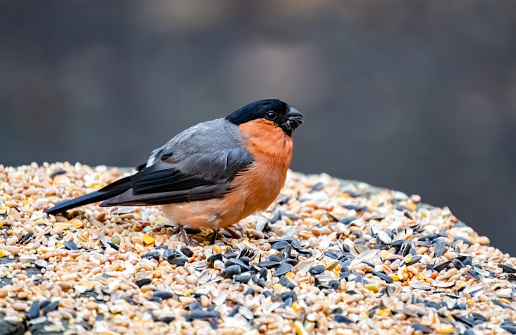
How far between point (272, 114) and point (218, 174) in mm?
448

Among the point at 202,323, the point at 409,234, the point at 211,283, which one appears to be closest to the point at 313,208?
the point at 409,234

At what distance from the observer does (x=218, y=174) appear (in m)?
3.41

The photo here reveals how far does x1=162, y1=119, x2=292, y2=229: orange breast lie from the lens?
3.37 m

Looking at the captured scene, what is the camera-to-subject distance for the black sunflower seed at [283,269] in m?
2.97

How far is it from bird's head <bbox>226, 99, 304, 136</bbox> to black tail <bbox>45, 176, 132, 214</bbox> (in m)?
0.72

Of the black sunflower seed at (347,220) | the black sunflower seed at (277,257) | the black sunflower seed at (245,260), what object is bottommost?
the black sunflower seed at (245,260)

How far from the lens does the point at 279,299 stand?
2.74 m

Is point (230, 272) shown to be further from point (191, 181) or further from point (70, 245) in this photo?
point (70, 245)

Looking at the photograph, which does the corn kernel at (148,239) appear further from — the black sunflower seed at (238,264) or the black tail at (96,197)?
the black sunflower seed at (238,264)

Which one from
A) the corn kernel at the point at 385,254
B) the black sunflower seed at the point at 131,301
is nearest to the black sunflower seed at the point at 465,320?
the corn kernel at the point at 385,254

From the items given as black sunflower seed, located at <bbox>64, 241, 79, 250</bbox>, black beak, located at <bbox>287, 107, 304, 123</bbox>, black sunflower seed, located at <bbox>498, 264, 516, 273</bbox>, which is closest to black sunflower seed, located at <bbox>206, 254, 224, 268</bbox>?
black sunflower seed, located at <bbox>64, 241, 79, 250</bbox>

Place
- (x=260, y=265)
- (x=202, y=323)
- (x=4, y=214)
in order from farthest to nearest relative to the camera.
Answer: (x=4, y=214) → (x=260, y=265) → (x=202, y=323)

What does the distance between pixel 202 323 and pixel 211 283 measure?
1.09ft

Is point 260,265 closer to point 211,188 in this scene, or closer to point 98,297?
point 211,188
